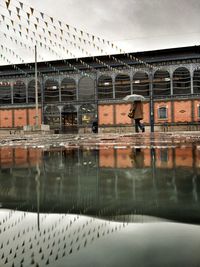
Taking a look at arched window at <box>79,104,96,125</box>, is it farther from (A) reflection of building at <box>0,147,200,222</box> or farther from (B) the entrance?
(A) reflection of building at <box>0,147,200,222</box>

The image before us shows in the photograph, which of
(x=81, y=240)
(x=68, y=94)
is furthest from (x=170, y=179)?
(x=68, y=94)

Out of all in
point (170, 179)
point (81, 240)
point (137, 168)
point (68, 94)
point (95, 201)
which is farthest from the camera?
point (68, 94)

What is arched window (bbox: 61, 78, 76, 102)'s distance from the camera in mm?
36188

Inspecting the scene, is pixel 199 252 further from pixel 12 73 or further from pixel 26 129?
pixel 12 73

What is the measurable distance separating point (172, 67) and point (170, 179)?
31.9 meters

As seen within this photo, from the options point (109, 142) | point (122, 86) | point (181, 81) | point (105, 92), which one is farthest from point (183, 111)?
point (109, 142)

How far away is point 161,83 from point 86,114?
8.78 m

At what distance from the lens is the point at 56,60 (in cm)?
3662

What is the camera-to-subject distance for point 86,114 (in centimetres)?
3541

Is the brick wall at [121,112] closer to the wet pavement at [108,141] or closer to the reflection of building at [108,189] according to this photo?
the wet pavement at [108,141]

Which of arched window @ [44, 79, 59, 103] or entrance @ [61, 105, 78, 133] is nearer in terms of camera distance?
entrance @ [61, 105, 78, 133]

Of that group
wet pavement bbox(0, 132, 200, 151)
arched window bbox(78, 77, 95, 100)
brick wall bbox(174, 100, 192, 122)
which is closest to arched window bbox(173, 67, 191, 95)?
brick wall bbox(174, 100, 192, 122)

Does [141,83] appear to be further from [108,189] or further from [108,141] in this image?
[108,189]

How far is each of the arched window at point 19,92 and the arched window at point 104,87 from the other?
9.16 meters
